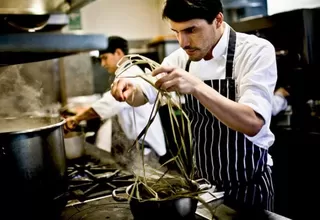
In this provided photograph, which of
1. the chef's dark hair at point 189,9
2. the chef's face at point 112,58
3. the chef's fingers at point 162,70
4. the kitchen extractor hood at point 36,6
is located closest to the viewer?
the chef's fingers at point 162,70

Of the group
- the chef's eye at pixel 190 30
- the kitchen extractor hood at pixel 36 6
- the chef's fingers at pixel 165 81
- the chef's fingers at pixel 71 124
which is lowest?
the chef's fingers at pixel 71 124

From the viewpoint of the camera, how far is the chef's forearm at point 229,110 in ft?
4.43

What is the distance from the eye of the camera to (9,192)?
3.89 ft

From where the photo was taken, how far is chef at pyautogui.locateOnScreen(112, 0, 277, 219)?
55.1 inches

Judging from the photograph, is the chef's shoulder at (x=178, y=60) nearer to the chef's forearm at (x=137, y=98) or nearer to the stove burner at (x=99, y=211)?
the chef's forearm at (x=137, y=98)

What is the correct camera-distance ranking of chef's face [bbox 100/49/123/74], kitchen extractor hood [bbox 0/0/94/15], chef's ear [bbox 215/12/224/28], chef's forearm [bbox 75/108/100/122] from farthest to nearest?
chef's face [bbox 100/49/123/74] → chef's forearm [bbox 75/108/100/122] → kitchen extractor hood [bbox 0/0/94/15] → chef's ear [bbox 215/12/224/28]

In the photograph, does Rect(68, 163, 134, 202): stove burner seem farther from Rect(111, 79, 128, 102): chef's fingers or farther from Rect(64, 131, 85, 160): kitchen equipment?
Rect(111, 79, 128, 102): chef's fingers

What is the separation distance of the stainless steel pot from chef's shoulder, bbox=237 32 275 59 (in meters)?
0.86

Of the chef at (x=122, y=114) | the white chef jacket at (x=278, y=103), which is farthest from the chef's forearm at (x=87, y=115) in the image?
the white chef jacket at (x=278, y=103)

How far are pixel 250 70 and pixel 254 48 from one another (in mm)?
→ 122

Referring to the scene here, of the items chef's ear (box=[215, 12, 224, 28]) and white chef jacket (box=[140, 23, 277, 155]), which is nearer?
white chef jacket (box=[140, 23, 277, 155])

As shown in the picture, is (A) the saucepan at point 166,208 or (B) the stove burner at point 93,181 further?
(B) the stove burner at point 93,181

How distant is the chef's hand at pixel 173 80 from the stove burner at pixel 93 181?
601 mm

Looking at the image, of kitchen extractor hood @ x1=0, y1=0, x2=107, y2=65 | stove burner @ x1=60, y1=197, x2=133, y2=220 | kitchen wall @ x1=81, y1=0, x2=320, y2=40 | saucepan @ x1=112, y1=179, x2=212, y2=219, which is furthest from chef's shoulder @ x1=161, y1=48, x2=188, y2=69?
kitchen wall @ x1=81, y1=0, x2=320, y2=40
